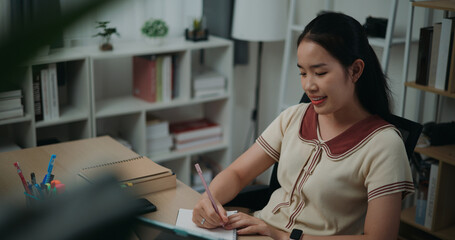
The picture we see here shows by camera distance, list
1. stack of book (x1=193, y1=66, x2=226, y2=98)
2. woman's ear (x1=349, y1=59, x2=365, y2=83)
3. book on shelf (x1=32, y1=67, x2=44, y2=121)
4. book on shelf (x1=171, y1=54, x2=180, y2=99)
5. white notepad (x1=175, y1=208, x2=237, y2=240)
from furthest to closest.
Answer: stack of book (x1=193, y1=66, x2=226, y2=98) < book on shelf (x1=171, y1=54, x2=180, y2=99) < book on shelf (x1=32, y1=67, x2=44, y2=121) < woman's ear (x1=349, y1=59, x2=365, y2=83) < white notepad (x1=175, y1=208, x2=237, y2=240)

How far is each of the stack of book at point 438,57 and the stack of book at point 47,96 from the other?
1.79 metres

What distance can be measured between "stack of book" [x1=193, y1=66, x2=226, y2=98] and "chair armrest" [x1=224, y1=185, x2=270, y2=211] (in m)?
1.46

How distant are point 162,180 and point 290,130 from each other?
0.44 metres

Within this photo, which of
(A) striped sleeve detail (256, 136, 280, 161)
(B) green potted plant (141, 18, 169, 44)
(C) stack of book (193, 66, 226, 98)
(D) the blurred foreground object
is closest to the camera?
(D) the blurred foreground object

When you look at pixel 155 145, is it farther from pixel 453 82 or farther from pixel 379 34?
pixel 453 82

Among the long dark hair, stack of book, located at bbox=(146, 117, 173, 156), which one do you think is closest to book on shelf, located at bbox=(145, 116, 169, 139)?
stack of book, located at bbox=(146, 117, 173, 156)

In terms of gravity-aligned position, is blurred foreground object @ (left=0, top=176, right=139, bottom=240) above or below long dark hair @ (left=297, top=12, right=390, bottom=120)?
above

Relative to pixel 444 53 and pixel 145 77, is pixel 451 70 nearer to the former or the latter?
pixel 444 53

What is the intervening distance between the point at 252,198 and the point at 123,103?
4.84 feet

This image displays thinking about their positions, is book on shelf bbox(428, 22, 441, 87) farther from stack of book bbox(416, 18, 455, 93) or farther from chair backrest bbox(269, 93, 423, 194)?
chair backrest bbox(269, 93, 423, 194)

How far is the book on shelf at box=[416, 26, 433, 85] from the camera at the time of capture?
2225 millimetres

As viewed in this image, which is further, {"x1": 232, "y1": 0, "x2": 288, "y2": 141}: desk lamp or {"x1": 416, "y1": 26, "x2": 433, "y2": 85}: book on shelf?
{"x1": 232, "y1": 0, "x2": 288, "y2": 141}: desk lamp

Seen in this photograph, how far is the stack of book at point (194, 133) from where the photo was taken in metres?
3.19

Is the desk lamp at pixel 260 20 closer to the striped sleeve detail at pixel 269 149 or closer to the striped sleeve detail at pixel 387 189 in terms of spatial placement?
the striped sleeve detail at pixel 269 149
